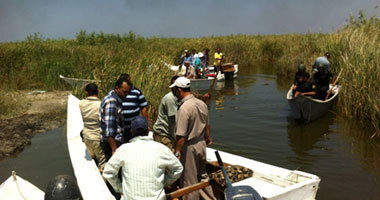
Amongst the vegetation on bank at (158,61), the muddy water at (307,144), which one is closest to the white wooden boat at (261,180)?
the muddy water at (307,144)

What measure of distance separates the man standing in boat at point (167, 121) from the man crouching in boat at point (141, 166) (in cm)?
184

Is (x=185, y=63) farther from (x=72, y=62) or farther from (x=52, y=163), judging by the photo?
(x=52, y=163)

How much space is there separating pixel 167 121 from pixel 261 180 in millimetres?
1738

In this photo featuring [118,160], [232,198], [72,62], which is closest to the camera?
[118,160]

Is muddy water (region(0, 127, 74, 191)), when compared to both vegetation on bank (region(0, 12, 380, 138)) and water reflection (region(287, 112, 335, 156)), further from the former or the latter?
water reflection (region(287, 112, 335, 156))

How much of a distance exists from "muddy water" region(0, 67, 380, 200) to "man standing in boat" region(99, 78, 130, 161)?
321 cm

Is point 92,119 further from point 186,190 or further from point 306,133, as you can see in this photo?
point 306,133

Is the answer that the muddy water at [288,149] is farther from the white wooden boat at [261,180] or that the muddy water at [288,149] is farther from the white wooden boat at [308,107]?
the white wooden boat at [261,180]

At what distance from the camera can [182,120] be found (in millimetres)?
3713

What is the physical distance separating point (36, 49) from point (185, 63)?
8.10 metres

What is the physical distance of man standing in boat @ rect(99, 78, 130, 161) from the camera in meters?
4.19

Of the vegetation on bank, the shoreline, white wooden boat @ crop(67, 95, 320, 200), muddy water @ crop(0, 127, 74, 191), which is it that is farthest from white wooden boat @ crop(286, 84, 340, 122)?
the shoreline

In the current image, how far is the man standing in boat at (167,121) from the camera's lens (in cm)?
480

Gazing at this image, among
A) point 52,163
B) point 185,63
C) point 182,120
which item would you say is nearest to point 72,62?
point 185,63
